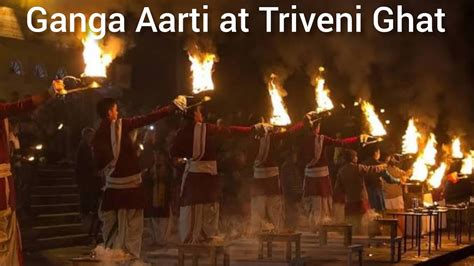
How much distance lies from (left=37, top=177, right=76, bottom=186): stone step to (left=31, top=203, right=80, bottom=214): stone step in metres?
0.77

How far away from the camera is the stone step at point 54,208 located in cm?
1611

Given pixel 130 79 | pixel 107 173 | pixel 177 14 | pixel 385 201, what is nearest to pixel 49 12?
pixel 177 14

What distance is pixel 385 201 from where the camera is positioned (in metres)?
18.4

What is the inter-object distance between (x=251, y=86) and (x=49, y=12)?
8.49 metres

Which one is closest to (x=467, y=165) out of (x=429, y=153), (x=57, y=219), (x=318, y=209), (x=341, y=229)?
(x=429, y=153)

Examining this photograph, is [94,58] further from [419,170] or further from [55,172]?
[419,170]

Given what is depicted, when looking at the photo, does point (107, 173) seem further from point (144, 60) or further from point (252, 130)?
point (144, 60)

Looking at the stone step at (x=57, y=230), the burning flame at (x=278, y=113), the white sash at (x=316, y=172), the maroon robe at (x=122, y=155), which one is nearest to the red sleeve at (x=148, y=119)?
the maroon robe at (x=122, y=155)

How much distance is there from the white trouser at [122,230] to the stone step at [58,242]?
5.21m

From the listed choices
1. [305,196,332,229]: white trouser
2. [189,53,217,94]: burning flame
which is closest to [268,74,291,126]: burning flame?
[305,196,332,229]: white trouser

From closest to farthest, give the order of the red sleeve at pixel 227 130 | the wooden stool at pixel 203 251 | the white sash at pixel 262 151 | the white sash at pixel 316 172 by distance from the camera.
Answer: the wooden stool at pixel 203 251
the red sleeve at pixel 227 130
the white sash at pixel 262 151
the white sash at pixel 316 172

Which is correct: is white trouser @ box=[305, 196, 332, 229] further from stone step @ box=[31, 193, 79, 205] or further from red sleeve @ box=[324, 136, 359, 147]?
stone step @ box=[31, 193, 79, 205]

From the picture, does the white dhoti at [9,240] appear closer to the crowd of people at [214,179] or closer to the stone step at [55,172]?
the crowd of people at [214,179]

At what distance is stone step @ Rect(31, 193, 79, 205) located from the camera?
652 inches
